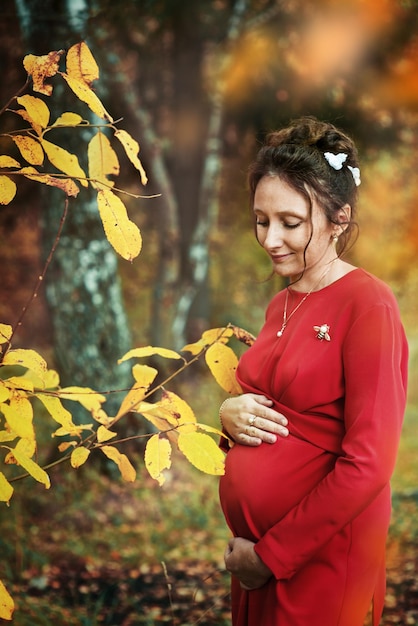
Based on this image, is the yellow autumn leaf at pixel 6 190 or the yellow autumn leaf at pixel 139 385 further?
the yellow autumn leaf at pixel 139 385

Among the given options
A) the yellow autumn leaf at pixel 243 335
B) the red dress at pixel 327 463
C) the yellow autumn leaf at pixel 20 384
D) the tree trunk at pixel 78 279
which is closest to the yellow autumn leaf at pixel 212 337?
the yellow autumn leaf at pixel 243 335

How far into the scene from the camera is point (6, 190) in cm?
143

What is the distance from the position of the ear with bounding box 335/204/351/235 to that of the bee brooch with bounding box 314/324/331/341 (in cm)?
29

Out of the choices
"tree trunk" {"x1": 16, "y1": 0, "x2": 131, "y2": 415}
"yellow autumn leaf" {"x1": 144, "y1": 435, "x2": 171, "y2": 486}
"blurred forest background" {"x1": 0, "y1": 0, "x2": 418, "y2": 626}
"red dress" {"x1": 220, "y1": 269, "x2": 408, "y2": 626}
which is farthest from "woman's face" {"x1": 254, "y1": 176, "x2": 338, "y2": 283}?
"tree trunk" {"x1": 16, "y1": 0, "x2": 131, "y2": 415}

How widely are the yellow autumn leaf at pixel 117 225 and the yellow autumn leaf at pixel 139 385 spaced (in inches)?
15.8

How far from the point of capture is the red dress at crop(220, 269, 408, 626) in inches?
58.6

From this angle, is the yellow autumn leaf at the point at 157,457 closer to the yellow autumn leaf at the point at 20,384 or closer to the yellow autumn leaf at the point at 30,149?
the yellow autumn leaf at the point at 20,384

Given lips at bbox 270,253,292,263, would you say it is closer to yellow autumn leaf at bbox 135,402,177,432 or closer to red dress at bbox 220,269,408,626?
red dress at bbox 220,269,408,626

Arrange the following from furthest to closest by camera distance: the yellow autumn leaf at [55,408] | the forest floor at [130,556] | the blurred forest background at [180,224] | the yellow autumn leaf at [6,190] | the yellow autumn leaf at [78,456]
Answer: the blurred forest background at [180,224] < the forest floor at [130,556] < the yellow autumn leaf at [78,456] < the yellow autumn leaf at [55,408] < the yellow autumn leaf at [6,190]

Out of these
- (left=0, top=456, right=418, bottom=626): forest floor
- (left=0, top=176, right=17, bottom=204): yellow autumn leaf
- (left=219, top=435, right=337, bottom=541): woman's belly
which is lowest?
(left=0, top=456, right=418, bottom=626): forest floor

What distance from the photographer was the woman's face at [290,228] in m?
1.68

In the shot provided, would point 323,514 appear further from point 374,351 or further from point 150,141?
point 150,141

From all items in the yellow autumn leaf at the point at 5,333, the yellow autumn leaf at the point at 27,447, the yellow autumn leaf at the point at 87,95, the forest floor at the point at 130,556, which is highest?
the yellow autumn leaf at the point at 87,95

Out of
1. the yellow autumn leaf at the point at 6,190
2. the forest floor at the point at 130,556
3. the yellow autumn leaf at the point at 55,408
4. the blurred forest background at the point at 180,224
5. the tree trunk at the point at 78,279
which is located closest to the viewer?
the yellow autumn leaf at the point at 6,190
